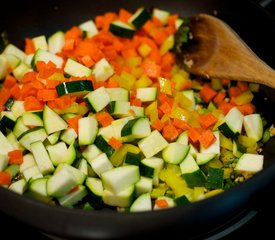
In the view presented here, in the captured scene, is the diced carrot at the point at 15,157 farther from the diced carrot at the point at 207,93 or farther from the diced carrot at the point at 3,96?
the diced carrot at the point at 207,93

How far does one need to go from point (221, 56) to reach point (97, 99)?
2.24 feet

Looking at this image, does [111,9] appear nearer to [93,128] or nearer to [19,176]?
[93,128]

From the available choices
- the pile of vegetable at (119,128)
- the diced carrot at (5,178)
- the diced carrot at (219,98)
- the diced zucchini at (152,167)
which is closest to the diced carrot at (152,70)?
the pile of vegetable at (119,128)

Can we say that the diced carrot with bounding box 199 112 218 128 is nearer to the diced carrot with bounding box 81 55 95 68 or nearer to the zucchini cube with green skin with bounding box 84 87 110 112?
the zucchini cube with green skin with bounding box 84 87 110 112

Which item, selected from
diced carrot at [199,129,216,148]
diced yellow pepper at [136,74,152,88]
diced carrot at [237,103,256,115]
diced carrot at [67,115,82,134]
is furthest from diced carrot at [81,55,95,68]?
diced carrot at [237,103,256,115]

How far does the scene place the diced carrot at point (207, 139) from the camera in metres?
1.90

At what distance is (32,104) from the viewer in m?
1.97

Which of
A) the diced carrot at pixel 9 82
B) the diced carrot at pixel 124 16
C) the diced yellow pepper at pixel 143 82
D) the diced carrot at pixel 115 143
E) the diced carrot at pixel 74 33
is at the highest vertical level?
the diced carrot at pixel 124 16

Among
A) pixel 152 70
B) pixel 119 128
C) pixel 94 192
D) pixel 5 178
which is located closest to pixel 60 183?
pixel 94 192

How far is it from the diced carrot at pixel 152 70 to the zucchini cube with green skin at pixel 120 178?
2.12 feet

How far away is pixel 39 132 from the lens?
6.21 feet

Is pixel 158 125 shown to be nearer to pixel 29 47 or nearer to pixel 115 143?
pixel 115 143

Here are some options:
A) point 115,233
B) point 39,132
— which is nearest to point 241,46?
point 39,132

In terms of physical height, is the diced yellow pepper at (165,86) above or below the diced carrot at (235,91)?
above
